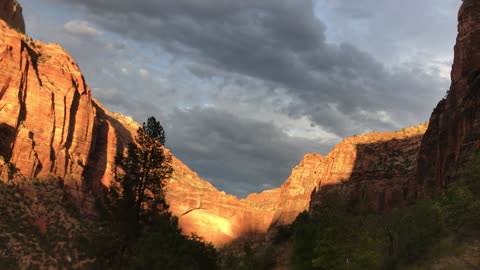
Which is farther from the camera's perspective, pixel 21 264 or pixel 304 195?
pixel 304 195

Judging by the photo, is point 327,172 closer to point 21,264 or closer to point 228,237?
point 228,237

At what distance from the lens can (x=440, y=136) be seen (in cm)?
7325

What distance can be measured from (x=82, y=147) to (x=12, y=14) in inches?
1324

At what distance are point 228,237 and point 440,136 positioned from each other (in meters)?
96.3

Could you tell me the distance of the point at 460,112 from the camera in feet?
224

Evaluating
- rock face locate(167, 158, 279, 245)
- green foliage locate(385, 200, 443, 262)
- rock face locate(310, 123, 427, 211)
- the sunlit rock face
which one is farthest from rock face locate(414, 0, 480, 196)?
rock face locate(167, 158, 279, 245)

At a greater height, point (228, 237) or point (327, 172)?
point (327, 172)

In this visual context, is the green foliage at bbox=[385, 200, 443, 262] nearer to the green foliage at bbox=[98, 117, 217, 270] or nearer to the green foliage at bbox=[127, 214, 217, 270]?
the green foliage at bbox=[127, 214, 217, 270]

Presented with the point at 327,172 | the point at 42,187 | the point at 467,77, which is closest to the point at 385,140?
the point at 327,172

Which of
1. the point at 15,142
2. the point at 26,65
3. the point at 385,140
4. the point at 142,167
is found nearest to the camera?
the point at 142,167

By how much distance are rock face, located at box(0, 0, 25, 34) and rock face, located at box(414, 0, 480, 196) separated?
7946 centimetres

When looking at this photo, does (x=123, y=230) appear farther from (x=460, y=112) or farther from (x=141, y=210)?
(x=460, y=112)

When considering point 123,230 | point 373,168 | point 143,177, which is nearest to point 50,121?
point 143,177

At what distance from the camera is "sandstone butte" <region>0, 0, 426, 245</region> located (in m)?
90.7
